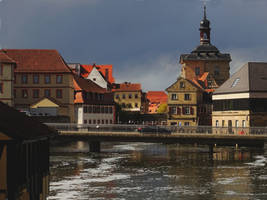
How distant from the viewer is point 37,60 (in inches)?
4540

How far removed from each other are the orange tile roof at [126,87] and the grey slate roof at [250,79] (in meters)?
78.4

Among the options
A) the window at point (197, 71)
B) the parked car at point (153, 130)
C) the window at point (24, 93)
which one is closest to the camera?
the parked car at point (153, 130)

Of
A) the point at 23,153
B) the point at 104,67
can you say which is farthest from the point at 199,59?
the point at 23,153

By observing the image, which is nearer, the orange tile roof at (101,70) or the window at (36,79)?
the window at (36,79)

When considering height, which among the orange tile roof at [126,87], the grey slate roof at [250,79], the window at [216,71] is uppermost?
the window at [216,71]

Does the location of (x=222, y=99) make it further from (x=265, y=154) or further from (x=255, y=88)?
(x=265, y=154)

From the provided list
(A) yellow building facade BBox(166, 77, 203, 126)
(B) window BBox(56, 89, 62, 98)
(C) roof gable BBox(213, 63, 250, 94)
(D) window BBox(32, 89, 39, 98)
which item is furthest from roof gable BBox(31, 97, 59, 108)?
(C) roof gable BBox(213, 63, 250, 94)

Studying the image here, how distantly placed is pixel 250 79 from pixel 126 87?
85886mm

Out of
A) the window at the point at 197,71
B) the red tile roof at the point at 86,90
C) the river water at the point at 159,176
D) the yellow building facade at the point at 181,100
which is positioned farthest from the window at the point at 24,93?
the window at the point at 197,71

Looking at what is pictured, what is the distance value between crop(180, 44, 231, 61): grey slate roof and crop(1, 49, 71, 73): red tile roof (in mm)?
61810

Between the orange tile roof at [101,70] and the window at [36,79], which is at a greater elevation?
the orange tile roof at [101,70]

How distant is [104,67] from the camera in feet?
557

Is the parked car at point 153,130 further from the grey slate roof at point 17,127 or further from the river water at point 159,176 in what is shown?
the grey slate roof at point 17,127

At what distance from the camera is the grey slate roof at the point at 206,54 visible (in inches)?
6698
